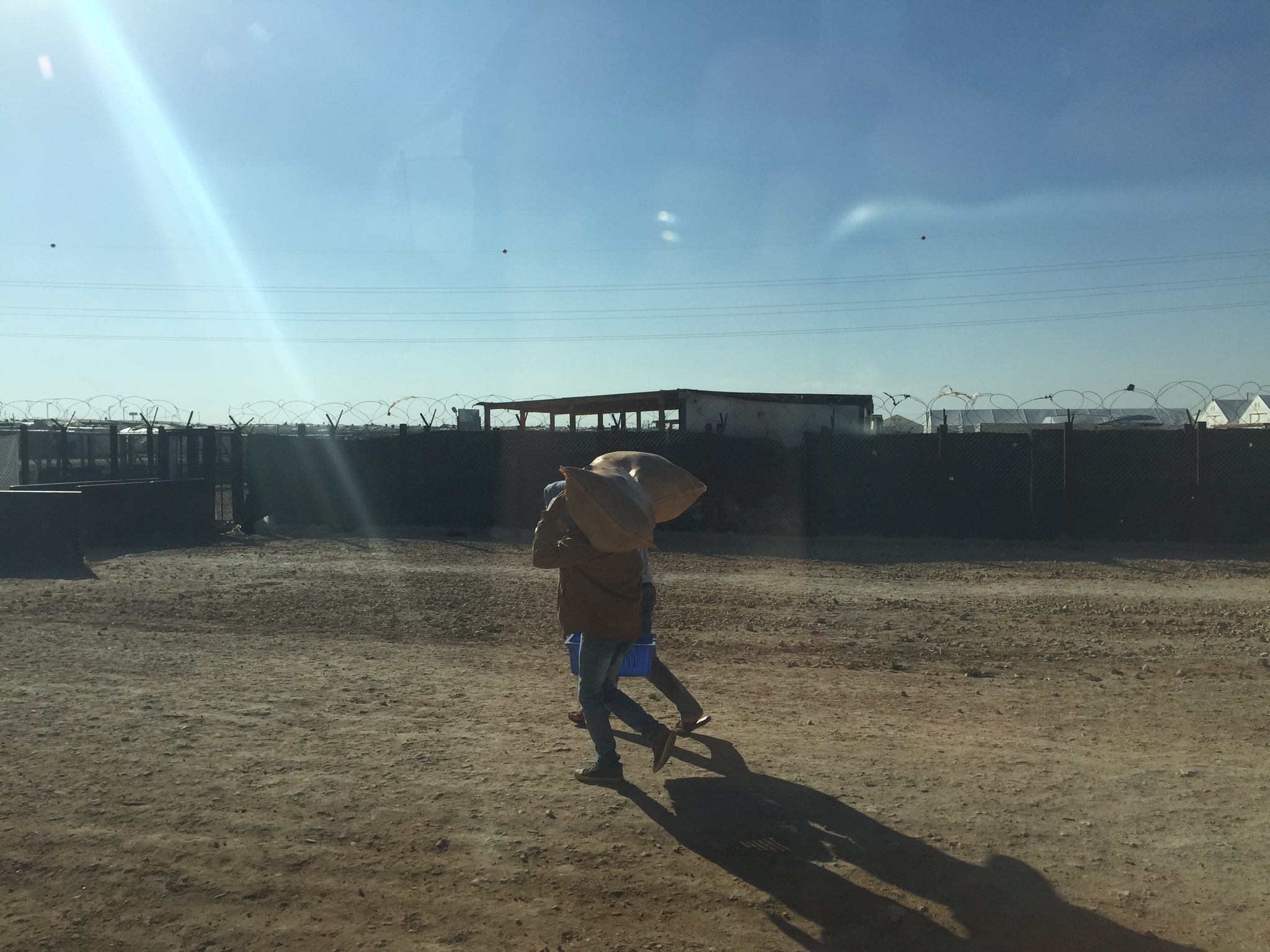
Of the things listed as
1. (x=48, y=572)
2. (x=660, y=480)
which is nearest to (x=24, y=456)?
(x=48, y=572)

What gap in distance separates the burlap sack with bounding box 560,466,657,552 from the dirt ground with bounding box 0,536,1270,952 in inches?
42.2

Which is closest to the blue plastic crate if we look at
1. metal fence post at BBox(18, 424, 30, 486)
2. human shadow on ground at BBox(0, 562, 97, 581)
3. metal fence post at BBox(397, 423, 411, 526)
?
human shadow on ground at BBox(0, 562, 97, 581)

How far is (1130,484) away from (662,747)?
38.7ft

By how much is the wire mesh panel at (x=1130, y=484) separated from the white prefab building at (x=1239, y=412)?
1984cm

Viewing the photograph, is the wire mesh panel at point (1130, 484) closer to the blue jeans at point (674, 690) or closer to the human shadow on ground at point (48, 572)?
the blue jeans at point (674, 690)

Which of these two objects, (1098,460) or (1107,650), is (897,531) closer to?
(1098,460)

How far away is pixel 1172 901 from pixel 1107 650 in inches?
172

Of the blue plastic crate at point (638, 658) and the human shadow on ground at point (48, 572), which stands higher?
the blue plastic crate at point (638, 658)

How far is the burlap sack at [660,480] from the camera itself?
14.4 ft

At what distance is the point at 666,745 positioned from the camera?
3998mm

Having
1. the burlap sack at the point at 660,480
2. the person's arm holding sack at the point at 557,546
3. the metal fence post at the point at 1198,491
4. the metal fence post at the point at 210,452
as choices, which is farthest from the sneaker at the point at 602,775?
the metal fence post at the point at 210,452

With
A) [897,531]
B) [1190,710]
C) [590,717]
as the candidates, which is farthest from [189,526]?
[1190,710]

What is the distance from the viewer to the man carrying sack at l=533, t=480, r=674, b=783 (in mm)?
3943

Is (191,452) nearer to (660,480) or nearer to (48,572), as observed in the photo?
(48,572)
